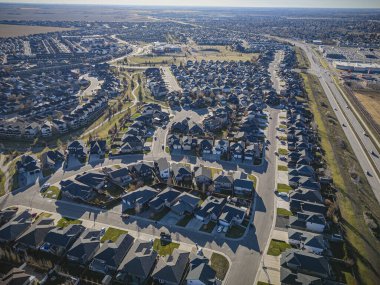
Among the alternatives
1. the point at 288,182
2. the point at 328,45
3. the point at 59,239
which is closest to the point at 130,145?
the point at 59,239

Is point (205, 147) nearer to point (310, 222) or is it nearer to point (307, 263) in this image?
point (310, 222)

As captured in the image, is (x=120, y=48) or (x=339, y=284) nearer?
(x=339, y=284)

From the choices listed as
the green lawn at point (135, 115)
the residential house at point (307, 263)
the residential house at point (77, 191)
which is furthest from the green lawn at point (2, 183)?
the residential house at point (307, 263)

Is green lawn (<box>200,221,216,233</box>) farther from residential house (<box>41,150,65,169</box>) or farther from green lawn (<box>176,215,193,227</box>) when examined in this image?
residential house (<box>41,150,65,169</box>)

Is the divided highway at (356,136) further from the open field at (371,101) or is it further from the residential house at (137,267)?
the residential house at (137,267)

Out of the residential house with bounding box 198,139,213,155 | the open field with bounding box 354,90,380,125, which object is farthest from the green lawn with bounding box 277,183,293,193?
the open field with bounding box 354,90,380,125

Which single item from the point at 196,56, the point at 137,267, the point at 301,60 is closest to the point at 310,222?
the point at 137,267

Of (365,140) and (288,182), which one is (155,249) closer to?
(288,182)
